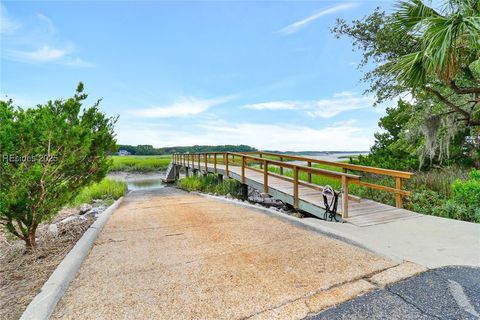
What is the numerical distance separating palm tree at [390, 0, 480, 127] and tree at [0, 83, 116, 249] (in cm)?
607

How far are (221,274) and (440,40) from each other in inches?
212

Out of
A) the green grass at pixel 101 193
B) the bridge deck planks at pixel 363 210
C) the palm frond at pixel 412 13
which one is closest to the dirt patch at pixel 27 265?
the bridge deck planks at pixel 363 210

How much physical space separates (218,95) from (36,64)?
49.3 ft

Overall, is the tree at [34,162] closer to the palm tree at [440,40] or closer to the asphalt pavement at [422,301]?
the asphalt pavement at [422,301]

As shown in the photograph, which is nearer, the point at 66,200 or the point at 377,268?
the point at 377,268

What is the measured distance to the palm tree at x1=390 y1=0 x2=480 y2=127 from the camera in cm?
453

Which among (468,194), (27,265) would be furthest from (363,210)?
(27,265)

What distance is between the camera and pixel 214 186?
11.4 meters

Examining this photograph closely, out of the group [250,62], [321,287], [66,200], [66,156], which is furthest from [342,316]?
[250,62]

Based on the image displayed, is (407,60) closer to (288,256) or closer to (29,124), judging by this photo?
(288,256)

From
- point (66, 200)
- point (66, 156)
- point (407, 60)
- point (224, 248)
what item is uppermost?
point (407, 60)

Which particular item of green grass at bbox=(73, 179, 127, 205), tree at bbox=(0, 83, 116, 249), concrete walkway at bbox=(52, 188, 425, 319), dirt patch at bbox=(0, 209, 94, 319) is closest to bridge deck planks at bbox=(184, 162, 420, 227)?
concrete walkway at bbox=(52, 188, 425, 319)

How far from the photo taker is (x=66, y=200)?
11.7 ft

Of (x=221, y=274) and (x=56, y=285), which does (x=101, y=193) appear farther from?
(x=221, y=274)
